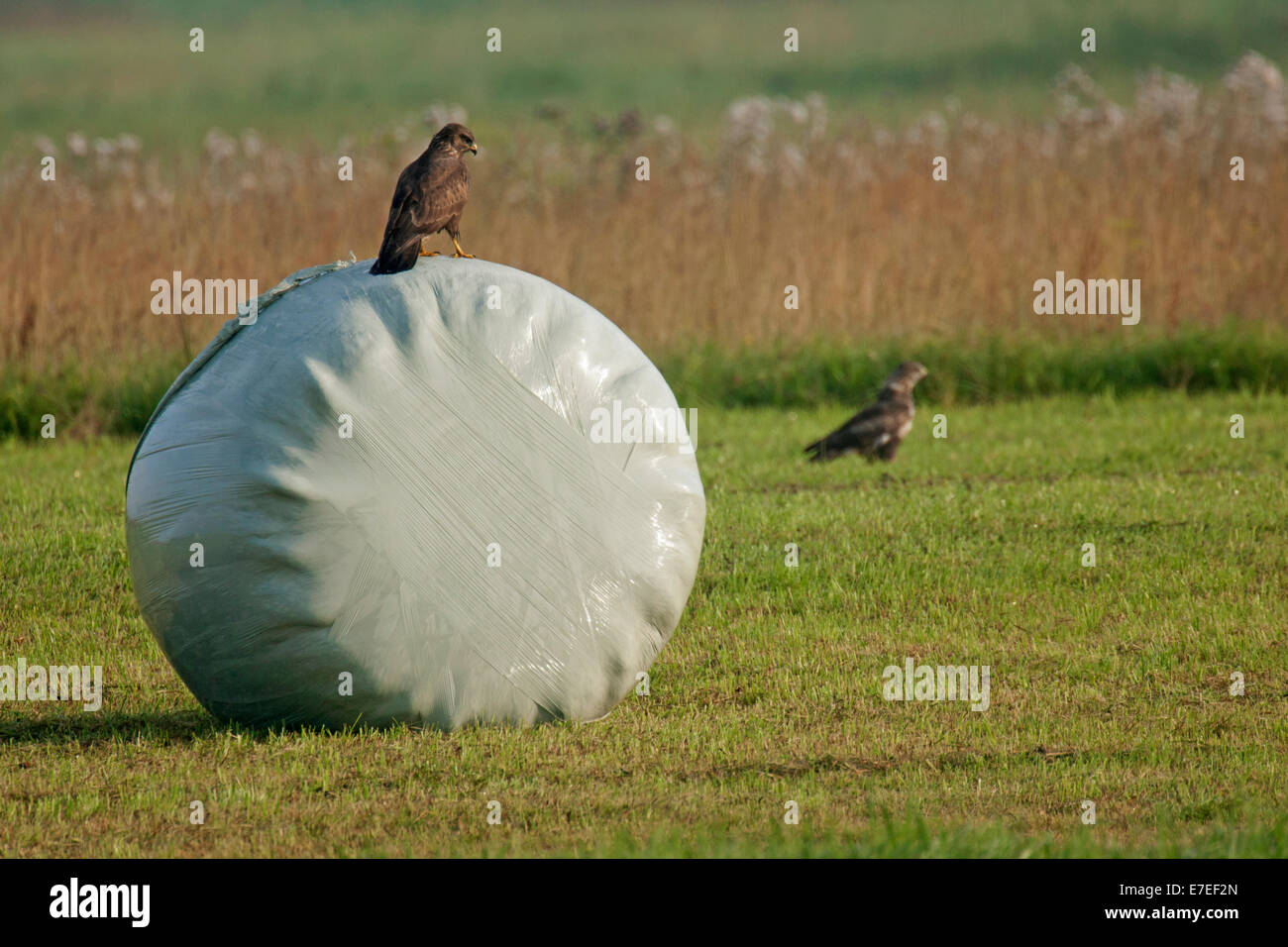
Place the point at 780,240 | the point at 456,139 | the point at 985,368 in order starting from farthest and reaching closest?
the point at 780,240 → the point at 985,368 → the point at 456,139

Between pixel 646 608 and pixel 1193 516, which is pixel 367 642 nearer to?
pixel 646 608

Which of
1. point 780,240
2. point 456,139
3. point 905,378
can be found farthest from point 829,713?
point 780,240

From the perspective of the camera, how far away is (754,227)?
13570mm

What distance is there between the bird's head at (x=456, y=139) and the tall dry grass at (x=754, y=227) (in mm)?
6179

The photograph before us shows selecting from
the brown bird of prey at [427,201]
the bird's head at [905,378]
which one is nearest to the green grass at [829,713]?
the bird's head at [905,378]

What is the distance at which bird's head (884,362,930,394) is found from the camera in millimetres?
10477

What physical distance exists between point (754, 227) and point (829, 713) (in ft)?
27.0

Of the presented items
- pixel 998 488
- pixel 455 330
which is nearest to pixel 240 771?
pixel 455 330

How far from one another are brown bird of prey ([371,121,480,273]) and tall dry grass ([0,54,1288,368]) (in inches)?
246

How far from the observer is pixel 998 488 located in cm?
927

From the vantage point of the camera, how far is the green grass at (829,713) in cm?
482

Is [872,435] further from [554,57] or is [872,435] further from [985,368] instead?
[554,57]

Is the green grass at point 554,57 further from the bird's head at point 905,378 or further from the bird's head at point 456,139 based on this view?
the bird's head at point 456,139

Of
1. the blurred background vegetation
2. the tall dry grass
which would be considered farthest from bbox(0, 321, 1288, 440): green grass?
the tall dry grass
